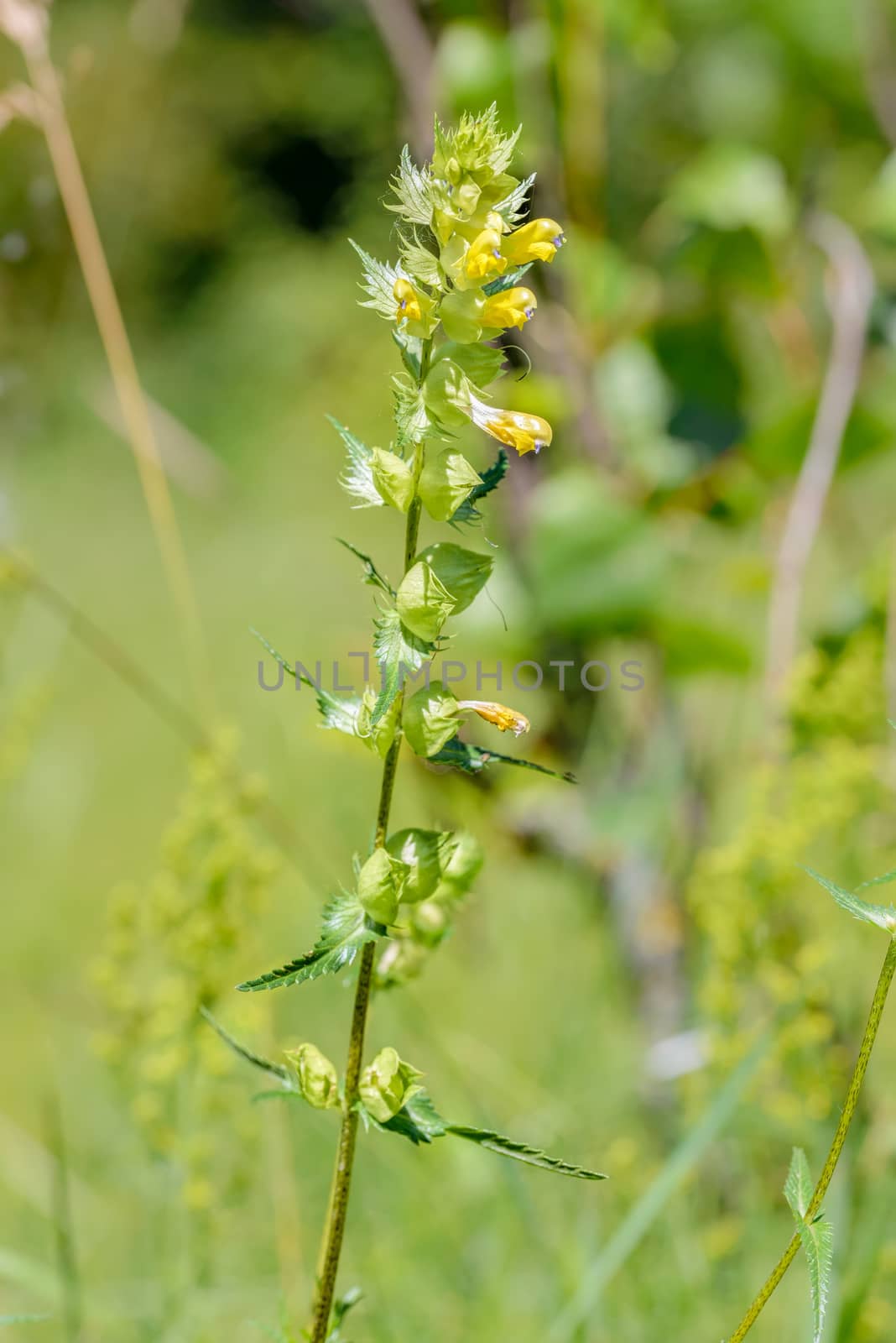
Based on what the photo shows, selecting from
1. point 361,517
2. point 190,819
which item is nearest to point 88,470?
point 361,517

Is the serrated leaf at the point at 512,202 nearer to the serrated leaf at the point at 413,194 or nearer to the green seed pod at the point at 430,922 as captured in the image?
the serrated leaf at the point at 413,194

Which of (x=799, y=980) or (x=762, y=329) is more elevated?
(x=762, y=329)

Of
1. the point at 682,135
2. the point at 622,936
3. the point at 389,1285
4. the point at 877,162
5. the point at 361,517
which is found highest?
the point at 361,517

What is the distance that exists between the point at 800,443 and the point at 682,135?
1.84 ft

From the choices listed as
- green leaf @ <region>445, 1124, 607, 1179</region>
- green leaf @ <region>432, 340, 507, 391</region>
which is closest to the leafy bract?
green leaf @ <region>445, 1124, 607, 1179</region>

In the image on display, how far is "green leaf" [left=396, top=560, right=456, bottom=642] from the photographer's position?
0.16 metres

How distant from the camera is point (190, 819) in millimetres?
318

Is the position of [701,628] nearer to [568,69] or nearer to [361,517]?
[568,69]

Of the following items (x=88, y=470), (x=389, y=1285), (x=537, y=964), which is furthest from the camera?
(x=88, y=470)

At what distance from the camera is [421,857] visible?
0.17 m

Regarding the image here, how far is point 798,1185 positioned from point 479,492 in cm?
11

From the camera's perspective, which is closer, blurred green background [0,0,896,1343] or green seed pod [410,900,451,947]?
green seed pod [410,900,451,947]

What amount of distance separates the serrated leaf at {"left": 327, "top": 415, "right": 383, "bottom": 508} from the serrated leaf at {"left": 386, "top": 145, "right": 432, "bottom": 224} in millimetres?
30

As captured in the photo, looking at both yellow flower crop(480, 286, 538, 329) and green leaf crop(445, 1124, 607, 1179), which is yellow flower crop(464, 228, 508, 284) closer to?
yellow flower crop(480, 286, 538, 329)
